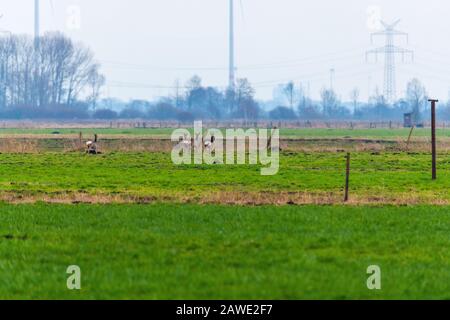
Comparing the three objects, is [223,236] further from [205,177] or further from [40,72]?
[40,72]

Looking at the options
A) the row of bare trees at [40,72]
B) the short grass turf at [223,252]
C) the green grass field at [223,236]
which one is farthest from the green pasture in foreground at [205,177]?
the row of bare trees at [40,72]

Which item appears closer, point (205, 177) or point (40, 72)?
point (205, 177)

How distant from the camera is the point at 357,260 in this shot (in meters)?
15.8

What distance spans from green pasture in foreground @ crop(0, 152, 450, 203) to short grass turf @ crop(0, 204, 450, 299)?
6.20 meters

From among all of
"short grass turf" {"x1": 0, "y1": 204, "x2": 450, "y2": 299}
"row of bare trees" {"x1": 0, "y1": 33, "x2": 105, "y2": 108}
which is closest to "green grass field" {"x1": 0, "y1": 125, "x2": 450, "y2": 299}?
"short grass turf" {"x1": 0, "y1": 204, "x2": 450, "y2": 299}

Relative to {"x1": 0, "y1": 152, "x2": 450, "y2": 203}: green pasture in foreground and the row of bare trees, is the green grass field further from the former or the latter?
the row of bare trees

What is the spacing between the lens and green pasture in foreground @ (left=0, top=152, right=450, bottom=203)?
31094mm

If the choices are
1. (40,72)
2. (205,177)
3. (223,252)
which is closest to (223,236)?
(223,252)

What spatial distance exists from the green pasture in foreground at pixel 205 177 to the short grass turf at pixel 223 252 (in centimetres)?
620

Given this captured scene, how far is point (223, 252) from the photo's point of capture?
16.5 metres

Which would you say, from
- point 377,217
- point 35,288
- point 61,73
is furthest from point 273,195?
point 61,73

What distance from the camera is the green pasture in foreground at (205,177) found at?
102 feet

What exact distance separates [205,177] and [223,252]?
68.5 feet

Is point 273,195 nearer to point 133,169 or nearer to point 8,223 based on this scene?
point 8,223
